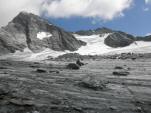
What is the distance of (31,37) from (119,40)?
30.9 metres

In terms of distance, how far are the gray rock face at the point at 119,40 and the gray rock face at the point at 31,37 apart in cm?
973

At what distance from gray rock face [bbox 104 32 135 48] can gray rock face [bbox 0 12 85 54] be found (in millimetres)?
9732

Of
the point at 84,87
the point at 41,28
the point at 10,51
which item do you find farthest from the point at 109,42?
the point at 84,87

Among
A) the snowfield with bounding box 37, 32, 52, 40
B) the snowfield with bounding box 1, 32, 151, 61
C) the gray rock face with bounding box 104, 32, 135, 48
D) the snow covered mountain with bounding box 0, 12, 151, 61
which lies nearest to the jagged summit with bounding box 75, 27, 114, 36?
the snowfield with bounding box 1, 32, 151, 61

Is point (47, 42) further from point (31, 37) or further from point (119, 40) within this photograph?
point (119, 40)

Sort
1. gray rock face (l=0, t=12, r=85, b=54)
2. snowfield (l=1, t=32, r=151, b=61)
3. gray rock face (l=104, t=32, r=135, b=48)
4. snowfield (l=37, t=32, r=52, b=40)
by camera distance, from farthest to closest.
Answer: gray rock face (l=104, t=32, r=135, b=48), snowfield (l=37, t=32, r=52, b=40), gray rock face (l=0, t=12, r=85, b=54), snowfield (l=1, t=32, r=151, b=61)

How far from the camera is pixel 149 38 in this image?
121 meters

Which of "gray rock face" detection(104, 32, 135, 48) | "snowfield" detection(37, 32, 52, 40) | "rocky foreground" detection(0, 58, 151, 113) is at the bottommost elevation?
"rocky foreground" detection(0, 58, 151, 113)

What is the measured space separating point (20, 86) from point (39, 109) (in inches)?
200

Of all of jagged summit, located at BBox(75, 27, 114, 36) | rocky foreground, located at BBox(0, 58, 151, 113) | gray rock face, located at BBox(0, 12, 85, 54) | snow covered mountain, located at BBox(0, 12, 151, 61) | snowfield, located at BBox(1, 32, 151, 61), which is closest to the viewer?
rocky foreground, located at BBox(0, 58, 151, 113)

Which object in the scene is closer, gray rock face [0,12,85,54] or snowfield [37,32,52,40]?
gray rock face [0,12,85,54]

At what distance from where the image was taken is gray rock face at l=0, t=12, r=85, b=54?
109 metres

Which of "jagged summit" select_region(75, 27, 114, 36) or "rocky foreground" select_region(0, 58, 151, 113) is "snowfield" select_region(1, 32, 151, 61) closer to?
"jagged summit" select_region(75, 27, 114, 36)

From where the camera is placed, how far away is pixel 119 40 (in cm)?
12406
